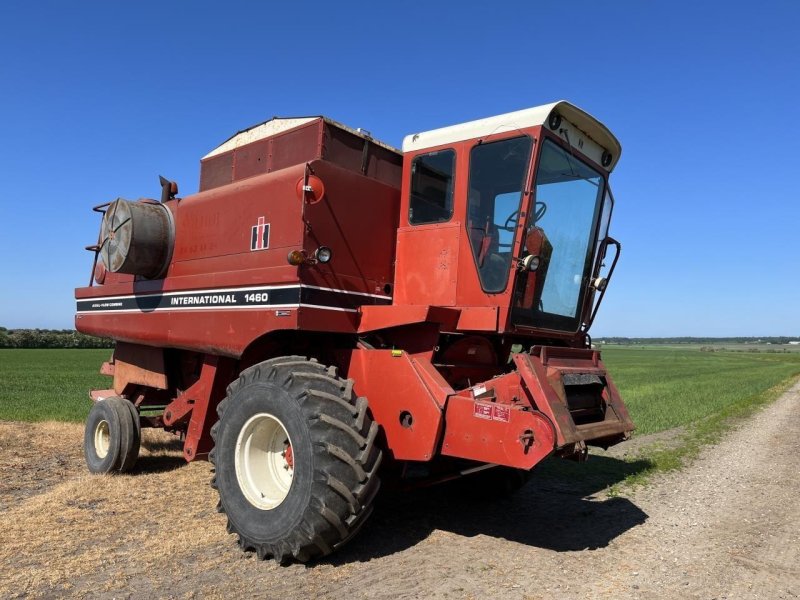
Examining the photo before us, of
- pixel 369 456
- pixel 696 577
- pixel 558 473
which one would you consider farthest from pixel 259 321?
pixel 558 473

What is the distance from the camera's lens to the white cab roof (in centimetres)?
489

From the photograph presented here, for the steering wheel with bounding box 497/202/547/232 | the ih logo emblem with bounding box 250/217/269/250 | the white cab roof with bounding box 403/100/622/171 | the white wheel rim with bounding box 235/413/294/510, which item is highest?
the white cab roof with bounding box 403/100/622/171

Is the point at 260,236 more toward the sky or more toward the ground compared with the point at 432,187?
more toward the ground

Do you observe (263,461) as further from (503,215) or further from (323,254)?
(503,215)

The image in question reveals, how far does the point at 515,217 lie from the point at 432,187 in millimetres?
901

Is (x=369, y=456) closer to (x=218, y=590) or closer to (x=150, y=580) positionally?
(x=218, y=590)

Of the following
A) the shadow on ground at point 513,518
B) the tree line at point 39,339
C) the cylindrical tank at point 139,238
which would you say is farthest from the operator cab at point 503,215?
the tree line at point 39,339

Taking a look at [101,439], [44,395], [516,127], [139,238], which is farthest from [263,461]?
[44,395]

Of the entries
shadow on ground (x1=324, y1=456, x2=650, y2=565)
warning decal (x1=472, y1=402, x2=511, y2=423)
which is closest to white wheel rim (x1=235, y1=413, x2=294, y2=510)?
shadow on ground (x1=324, y1=456, x2=650, y2=565)

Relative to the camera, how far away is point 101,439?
757 centimetres

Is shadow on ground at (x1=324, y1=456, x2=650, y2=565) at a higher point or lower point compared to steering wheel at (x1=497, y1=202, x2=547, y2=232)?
lower

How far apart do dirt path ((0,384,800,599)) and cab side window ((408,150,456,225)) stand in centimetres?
283

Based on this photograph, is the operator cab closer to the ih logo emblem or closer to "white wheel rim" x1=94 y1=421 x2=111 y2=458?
the ih logo emblem

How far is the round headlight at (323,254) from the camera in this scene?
16.6 feet
